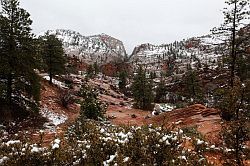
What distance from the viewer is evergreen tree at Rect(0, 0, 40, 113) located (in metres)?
33.3

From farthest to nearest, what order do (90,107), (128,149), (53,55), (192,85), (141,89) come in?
1. (192,85)
2. (141,89)
3. (53,55)
4. (90,107)
5. (128,149)

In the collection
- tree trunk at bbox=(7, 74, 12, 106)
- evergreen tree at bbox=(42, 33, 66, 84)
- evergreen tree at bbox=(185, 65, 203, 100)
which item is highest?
evergreen tree at bbox=(42, 33, 66, 84)

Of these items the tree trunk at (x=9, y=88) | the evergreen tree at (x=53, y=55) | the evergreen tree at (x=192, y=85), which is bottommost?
the evergreen tree at (x=192, y=85)

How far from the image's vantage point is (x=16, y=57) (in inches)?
1318

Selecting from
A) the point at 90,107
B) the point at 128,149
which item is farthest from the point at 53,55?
the point at 128,149

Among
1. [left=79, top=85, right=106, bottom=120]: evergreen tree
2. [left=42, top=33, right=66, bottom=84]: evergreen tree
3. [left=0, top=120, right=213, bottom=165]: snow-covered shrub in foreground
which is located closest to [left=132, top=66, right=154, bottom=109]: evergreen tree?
[left=42, top=33, right=66, bottom=84]: evergreen tree

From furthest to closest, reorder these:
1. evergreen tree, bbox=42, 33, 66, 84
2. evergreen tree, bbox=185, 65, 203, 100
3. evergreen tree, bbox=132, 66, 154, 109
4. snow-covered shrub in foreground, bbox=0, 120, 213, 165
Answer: evergreen tree, bbox=185, 65, 203, 100 → evergreen tree, bbox=132, 66, 154, 109 → evergreen tree, bbox=42, 33, 66, 84 → snow-covered shrub in foreground, bbox=0, 120, 213, 165

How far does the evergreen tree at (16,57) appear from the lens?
109 ft

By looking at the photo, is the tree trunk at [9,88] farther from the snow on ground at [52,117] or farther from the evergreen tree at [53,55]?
the evergreen tree at [53,55]

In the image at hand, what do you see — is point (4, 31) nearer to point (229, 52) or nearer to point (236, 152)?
point (229, 52)

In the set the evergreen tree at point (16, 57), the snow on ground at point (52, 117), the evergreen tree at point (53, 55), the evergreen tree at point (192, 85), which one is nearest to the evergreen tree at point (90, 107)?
the snow on ground at point (52, 117)

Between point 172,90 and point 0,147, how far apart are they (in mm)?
114612

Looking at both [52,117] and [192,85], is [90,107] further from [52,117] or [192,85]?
[192,85]

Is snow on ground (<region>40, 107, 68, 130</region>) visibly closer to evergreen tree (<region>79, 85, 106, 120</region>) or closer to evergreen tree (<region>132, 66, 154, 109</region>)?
evergreen tree (<region>79, 85, 106, 120</region>)
